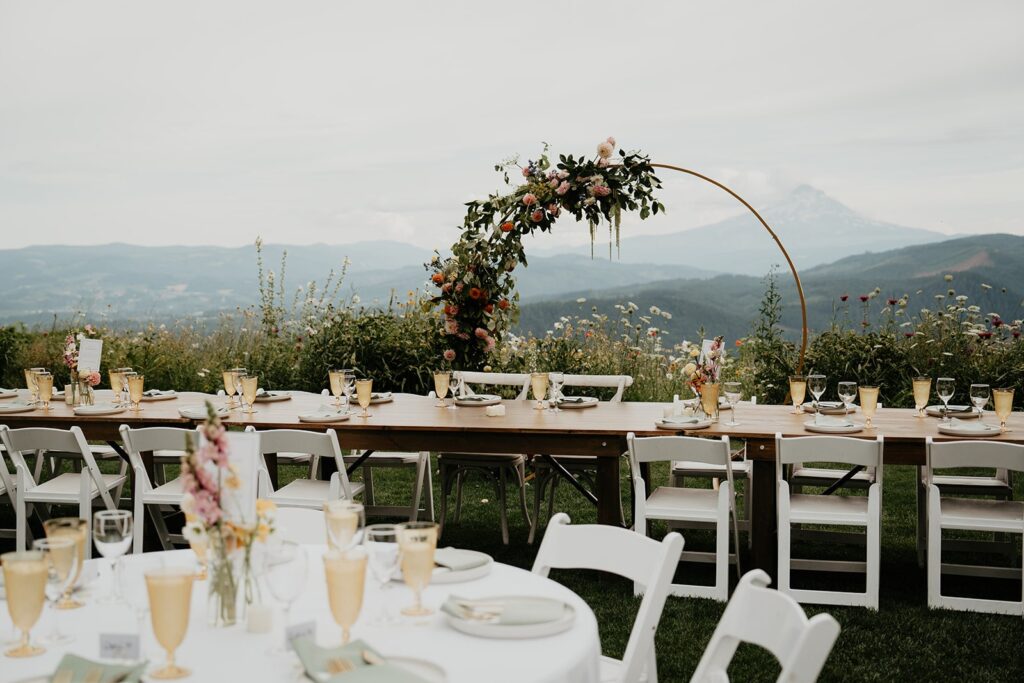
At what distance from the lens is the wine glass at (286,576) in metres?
1.96

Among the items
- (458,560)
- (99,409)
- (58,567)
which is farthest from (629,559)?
(99,409)

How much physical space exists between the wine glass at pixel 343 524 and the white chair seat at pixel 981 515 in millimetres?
3317

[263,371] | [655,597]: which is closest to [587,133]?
[263,371]

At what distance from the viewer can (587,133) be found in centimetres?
2352

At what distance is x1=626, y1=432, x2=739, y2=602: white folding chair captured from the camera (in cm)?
466

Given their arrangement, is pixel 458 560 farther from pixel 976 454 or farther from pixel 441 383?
pixel 441 383

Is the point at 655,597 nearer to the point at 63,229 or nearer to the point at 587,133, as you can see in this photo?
the point at 587,133

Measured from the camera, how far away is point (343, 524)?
2.16 m

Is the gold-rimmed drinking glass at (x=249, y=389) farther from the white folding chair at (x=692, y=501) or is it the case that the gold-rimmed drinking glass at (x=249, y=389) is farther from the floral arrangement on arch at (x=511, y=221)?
the white folding chair at (x=692, y=501)

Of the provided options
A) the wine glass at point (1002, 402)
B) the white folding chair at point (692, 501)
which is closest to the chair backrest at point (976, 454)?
the wine glass at point (1002, 402)

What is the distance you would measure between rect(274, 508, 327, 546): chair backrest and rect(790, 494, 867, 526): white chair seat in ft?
7.97

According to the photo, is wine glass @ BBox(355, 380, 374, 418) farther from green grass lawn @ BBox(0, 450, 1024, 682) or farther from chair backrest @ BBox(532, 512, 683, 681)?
chair backrest @ BBox(532, 512, 683, 681)

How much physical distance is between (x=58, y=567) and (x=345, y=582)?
611 millimetres

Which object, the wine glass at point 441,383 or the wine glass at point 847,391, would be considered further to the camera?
the wine glass at point 441,383
